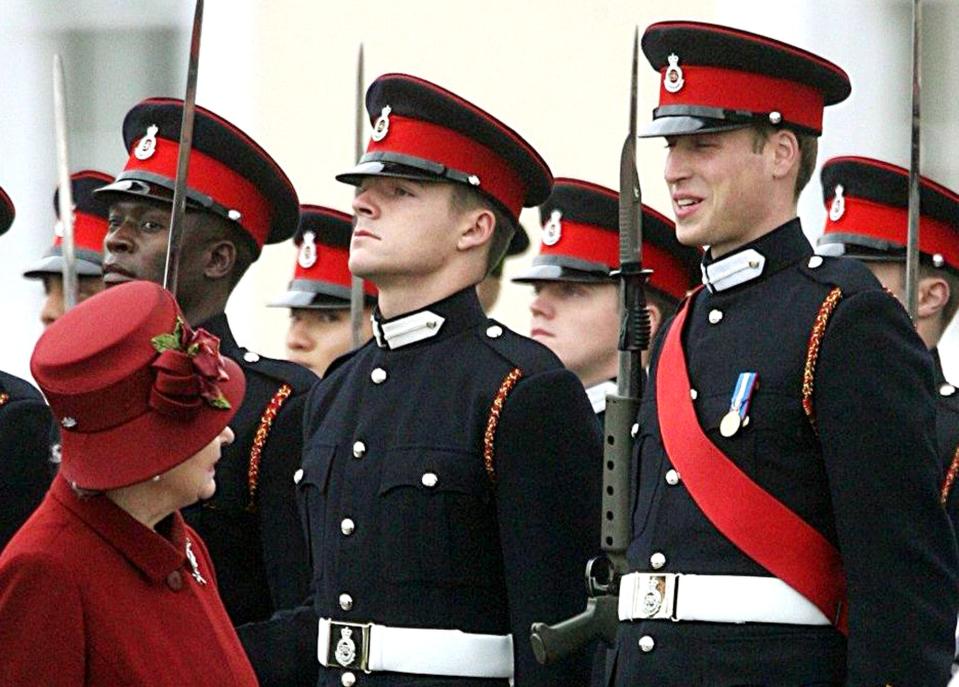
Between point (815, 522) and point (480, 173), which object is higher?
point (480, 173)

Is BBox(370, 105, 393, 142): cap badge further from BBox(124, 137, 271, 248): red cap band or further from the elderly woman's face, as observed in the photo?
the elderly woman's face

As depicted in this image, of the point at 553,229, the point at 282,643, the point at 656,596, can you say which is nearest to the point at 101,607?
the point at 656,596

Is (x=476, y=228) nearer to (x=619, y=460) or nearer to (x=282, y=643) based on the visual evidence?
(x=619, y=460)

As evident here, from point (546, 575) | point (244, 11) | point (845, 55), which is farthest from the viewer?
point (244, 11)

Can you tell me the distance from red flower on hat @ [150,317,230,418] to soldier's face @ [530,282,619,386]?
293cm

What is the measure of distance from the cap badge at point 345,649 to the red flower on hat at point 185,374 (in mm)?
1141

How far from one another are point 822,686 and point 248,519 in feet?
5.22

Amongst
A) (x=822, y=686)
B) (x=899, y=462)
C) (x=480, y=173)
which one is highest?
(x=480, y=173)

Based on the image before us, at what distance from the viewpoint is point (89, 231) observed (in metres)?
8.64

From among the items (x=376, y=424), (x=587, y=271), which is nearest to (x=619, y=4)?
(x=587, y=271)

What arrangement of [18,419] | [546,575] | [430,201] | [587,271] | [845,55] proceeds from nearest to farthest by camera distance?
[546,575] < [430,201] < [18,419] < [587,271] < [845,55]

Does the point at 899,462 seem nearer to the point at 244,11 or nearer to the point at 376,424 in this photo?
the point at 376,424

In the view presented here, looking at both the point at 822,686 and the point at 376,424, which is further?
the point at 376,424

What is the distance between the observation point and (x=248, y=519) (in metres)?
6.24
